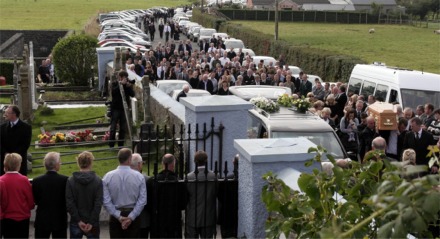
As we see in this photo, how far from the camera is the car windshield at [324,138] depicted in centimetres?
1276

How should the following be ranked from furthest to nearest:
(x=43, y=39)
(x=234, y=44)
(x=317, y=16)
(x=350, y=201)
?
1. (x=317, y=16)
2. (x=43, y=39)
3. (x=234, y=44)
4. (x=350, y=201)

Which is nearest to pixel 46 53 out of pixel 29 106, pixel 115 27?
pixel 115 27

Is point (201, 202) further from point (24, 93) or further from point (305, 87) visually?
point (305, 87)

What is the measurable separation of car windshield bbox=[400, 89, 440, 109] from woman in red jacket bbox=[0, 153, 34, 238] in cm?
1237

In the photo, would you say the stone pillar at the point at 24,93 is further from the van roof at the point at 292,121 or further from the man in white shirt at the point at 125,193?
the man in white shirt at the point at 125,193

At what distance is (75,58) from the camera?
2764 centimetres

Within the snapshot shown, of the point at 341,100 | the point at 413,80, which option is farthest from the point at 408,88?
the point at 341,100

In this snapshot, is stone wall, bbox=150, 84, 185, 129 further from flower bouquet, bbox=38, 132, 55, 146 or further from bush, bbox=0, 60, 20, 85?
bush, bbox=0, 60, 20, 85

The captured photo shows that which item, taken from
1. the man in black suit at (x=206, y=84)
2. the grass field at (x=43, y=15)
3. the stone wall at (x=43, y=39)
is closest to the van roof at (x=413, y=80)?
the man in black suit at (x=206, y=84)

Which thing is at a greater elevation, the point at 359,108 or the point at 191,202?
the point at 191,202

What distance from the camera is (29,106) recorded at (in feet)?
64.2

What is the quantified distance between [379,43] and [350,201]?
60250 millimetres

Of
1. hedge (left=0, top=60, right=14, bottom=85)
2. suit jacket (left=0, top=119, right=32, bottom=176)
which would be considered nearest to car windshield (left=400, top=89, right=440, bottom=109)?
suit jacket (left=0, top=119, right=32, bottom=176)

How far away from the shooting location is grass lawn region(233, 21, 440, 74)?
48.2m
